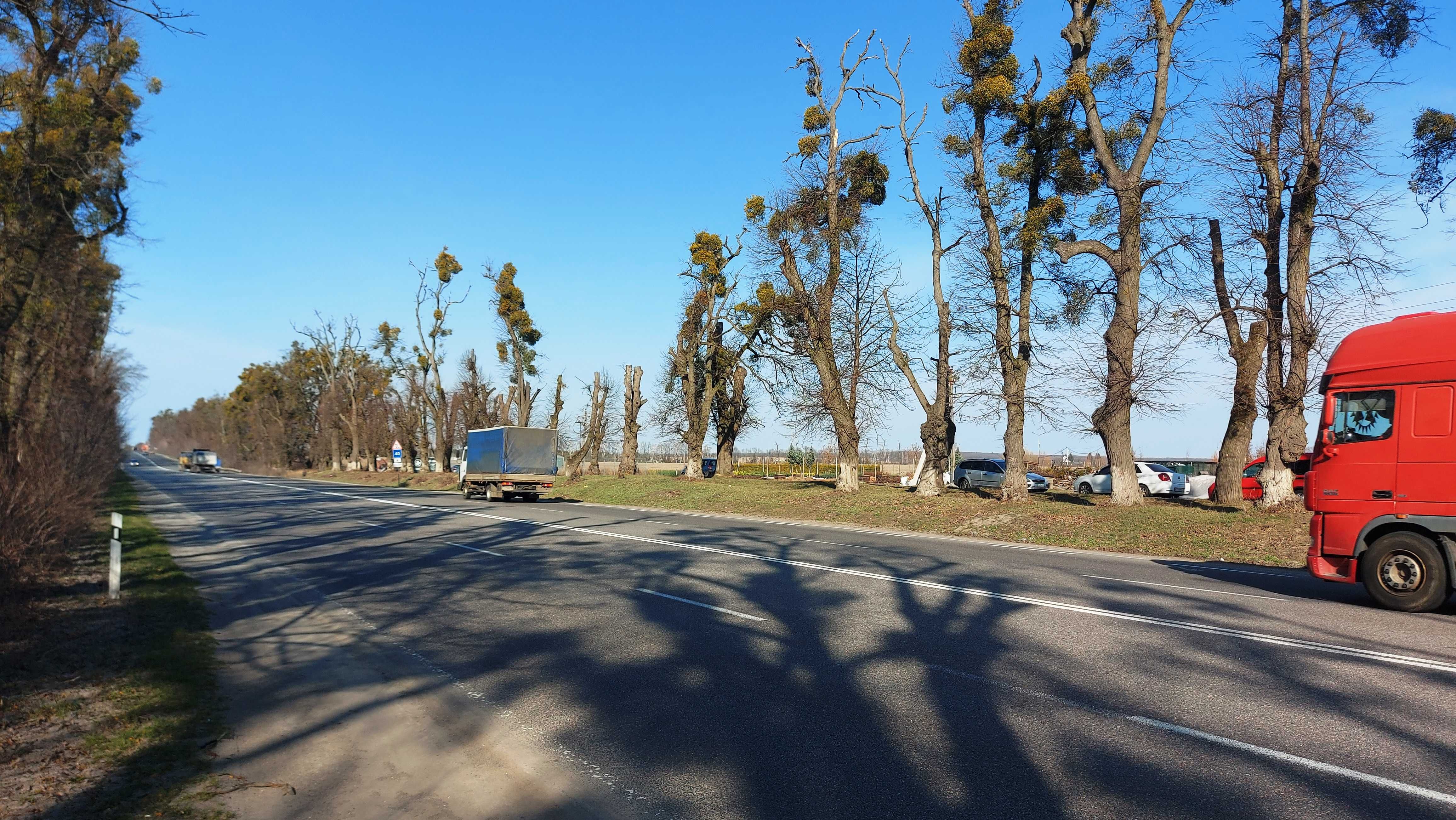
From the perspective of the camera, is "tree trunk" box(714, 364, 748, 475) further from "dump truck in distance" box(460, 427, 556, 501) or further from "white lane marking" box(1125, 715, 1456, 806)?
"white lane marking" box(1125, 715, 1456, 806)

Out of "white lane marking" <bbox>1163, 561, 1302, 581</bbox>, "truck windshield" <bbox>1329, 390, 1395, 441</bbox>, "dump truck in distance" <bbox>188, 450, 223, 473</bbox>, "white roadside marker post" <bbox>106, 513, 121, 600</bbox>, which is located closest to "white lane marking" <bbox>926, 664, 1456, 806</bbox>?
"truck windshield" <bbox>1329, 390, 1395, 441</bbox>

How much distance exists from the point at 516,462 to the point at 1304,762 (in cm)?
3159

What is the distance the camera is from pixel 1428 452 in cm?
980

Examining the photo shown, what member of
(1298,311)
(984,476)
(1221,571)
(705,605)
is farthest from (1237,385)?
(984,476)

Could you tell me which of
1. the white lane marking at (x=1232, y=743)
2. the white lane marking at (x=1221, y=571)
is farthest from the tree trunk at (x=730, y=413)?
the white lane marking at (x=1232, y=743)

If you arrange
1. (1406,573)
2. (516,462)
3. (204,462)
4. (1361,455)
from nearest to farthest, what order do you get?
(1406,573) → (1361,455) → (516,462) → (204,462)

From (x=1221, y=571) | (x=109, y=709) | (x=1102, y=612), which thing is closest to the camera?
(x=109, y=709)

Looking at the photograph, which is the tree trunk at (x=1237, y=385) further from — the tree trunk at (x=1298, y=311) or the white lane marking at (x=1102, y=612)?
the white lane marking at (x=1102, y=612)

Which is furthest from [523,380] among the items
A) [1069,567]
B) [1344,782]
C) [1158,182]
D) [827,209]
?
[1344,782]

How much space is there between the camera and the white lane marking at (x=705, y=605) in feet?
30.7

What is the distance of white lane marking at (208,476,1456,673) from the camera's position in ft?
23.8

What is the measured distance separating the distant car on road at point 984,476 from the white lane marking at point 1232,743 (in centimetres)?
3433

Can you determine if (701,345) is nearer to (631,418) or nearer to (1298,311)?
(631,418)

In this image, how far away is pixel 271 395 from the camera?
307 ft
